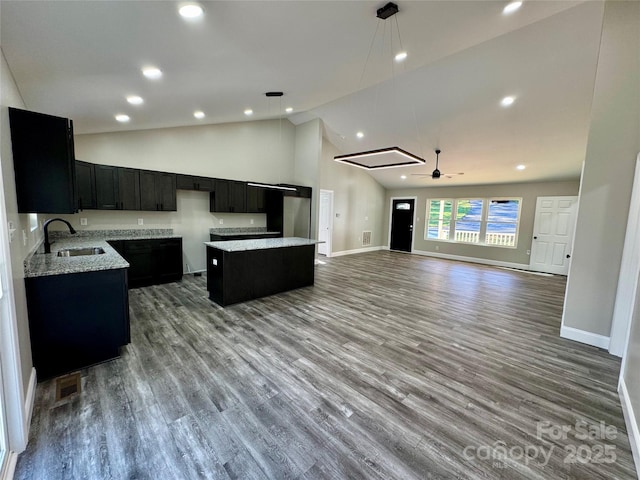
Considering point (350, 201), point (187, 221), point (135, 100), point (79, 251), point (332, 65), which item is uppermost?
point (332, 65)

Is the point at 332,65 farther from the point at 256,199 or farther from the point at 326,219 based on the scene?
the point at 326,219

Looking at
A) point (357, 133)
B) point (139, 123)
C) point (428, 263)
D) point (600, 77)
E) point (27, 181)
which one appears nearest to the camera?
point (27, 181)

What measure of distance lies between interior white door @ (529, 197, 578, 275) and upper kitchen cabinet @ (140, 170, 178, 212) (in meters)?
9.29

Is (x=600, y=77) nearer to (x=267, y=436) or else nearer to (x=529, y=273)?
(x=267, y=436)

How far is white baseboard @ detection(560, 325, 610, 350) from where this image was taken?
3.01 meters

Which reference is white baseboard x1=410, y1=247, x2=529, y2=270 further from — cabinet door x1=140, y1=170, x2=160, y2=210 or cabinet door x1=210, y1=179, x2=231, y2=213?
cabinet door x1=140, y1=170, x2=160, y2=210

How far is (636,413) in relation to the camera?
5.71 ft

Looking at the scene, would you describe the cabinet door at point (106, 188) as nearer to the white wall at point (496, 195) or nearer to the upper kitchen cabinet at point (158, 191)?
the upper kitchen cabinet at point (158, 191)

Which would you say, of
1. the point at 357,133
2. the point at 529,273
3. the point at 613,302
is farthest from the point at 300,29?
the point at 529,273

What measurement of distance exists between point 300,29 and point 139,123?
134 inches

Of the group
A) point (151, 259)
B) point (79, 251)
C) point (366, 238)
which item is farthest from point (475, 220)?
point (79, 251)

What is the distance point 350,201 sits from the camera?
9.06 m

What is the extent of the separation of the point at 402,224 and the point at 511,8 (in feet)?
26.3

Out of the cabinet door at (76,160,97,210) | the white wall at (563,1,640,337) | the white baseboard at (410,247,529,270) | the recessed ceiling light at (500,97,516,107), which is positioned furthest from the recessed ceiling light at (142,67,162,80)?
the white baseboard at (410,247,529,270)
